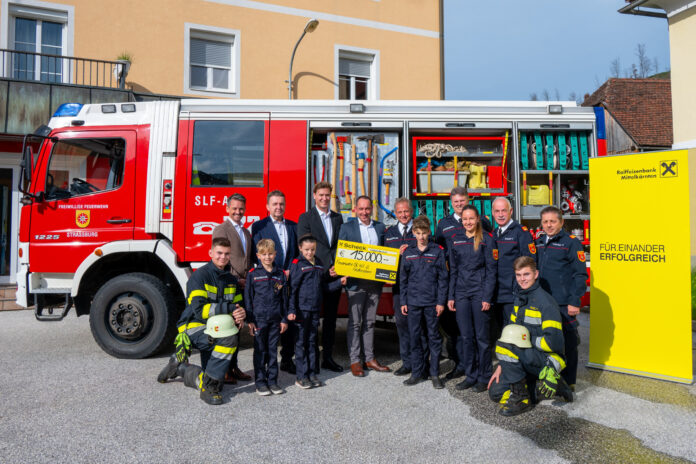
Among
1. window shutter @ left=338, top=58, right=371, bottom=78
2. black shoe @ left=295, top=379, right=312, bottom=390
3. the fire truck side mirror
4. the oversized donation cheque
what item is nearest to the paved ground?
black shoe @ left=295, top=379, right=312, bottom=390

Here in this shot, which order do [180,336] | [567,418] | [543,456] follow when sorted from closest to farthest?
[543,456] → [567,418] → [180,336]

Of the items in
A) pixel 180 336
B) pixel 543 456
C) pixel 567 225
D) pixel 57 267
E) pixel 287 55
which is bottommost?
pixel 543 456

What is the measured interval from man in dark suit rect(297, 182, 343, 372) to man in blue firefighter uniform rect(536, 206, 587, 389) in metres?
2.06

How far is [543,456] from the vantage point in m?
3.14

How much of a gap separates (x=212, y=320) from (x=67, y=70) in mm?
9295

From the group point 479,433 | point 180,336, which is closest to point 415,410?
point 479,433

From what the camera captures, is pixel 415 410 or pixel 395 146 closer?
pixel 415 410

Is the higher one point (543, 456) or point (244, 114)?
point (244, 114)

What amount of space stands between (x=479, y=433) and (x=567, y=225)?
339 centimetres

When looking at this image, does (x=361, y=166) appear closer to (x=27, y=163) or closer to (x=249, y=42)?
(x=27, y=163)

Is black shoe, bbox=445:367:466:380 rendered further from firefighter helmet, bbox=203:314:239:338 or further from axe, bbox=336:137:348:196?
axe, bbox=336:137:348:196

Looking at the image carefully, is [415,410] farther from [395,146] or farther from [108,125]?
[108,125]

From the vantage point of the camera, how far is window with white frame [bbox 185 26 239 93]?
12.0 m

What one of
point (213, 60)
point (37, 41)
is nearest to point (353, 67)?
point (213, 60)
